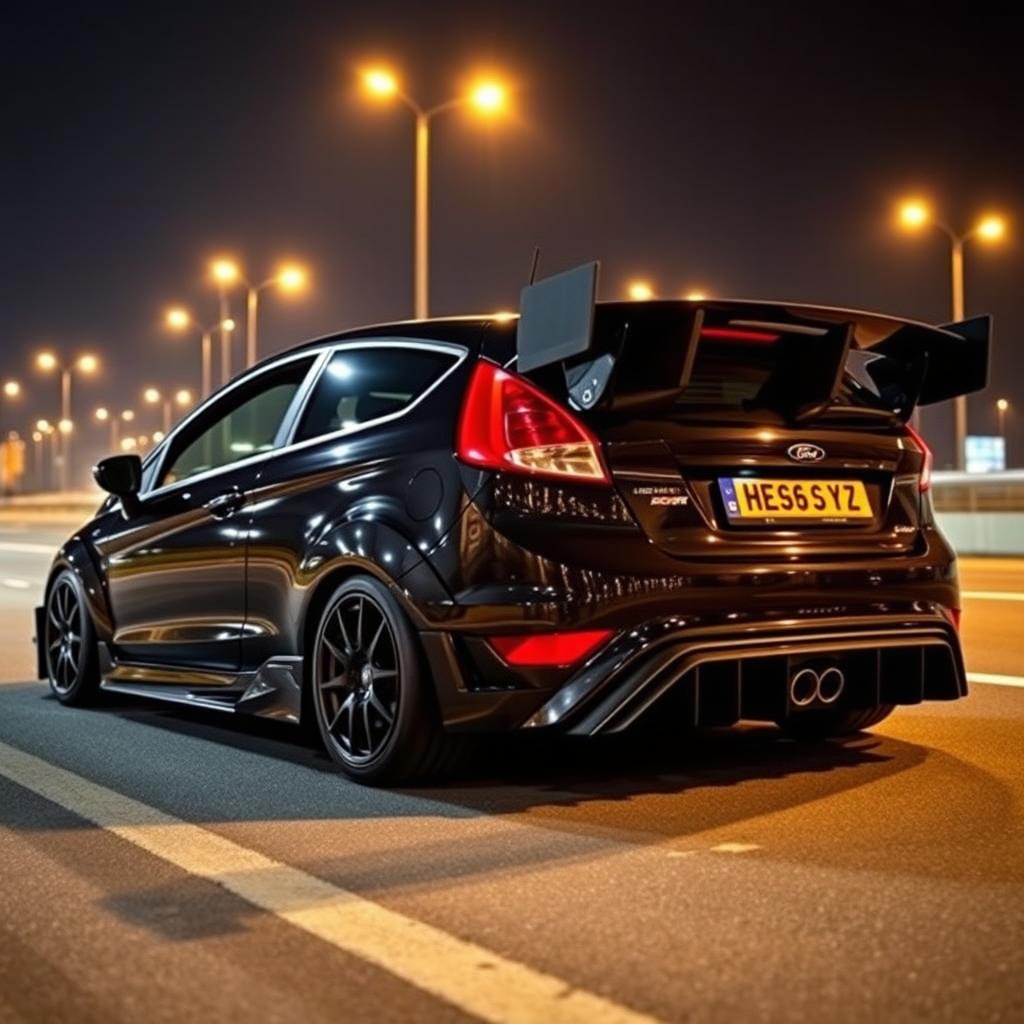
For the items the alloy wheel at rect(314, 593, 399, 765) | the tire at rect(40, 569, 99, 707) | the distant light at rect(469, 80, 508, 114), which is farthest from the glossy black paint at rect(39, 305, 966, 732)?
the distant light at rect(469, 80, 508, 114)

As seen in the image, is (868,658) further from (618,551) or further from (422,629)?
(422,629)

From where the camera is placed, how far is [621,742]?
6250 mm

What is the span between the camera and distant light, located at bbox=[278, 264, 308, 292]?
3800 cm

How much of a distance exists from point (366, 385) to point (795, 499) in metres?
1.64

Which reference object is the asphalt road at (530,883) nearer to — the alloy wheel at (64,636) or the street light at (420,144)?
the alloy wheel at (64,636)

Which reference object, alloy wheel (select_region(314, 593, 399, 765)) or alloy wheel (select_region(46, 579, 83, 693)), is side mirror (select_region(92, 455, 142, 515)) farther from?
alloy wheel (select_region(314, 593, 399, 765))

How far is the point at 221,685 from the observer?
633 centimetres

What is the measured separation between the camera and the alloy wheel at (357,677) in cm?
538

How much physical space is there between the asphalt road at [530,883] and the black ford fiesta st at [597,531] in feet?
1.01

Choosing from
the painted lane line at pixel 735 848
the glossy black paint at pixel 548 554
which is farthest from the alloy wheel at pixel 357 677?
the painted lane line at pixel 735 848

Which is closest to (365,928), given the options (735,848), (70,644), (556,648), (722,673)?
(735,848)

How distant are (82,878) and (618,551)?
1824 millimetres

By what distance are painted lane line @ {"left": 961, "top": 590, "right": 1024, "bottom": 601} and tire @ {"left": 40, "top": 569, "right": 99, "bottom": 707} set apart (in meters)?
7.90

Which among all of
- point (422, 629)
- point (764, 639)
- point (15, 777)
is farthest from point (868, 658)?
point (15, 777)
